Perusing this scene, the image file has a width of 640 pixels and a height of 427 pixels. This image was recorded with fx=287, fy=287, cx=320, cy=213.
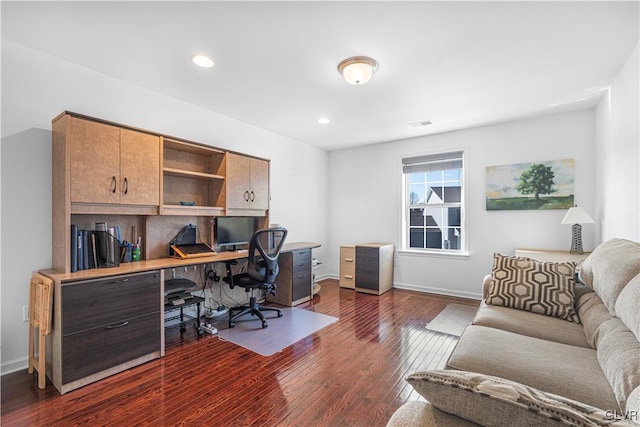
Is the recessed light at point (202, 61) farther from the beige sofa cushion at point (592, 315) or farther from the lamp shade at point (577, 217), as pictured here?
the lamp shade at point (577, 217)

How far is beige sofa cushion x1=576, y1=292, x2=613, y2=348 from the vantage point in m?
1.61

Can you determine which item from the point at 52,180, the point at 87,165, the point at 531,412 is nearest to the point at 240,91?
the point at 87,165

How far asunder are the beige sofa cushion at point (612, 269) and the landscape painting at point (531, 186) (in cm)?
203

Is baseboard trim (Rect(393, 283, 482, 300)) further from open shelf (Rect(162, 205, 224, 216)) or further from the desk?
the desk

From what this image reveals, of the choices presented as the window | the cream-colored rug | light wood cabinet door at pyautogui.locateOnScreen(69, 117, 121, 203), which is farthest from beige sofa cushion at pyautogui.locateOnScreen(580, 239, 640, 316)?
light wood cabinet door at pyautogui.locateOnScreen(69, 117, 121, 203)

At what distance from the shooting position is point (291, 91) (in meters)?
3.06

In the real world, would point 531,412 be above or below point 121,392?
above

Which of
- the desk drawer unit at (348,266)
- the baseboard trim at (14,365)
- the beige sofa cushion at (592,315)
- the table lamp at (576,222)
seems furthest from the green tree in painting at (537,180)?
the baseboard trim at (14,365)

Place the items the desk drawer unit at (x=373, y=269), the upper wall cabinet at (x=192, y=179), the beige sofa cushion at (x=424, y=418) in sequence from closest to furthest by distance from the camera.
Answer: the beige sofa cushion at (x=424, y=418), the upper wall cabinet at (x=192, y=179), the desk drawer unit at (x=373, y=269)

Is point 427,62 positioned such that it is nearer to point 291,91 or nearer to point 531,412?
point 291,91

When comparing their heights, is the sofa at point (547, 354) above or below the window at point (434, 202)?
below

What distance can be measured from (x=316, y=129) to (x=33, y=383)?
398cm

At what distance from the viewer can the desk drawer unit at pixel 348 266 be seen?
15.9 feet

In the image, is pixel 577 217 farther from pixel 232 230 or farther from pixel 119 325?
pixel 119 325
